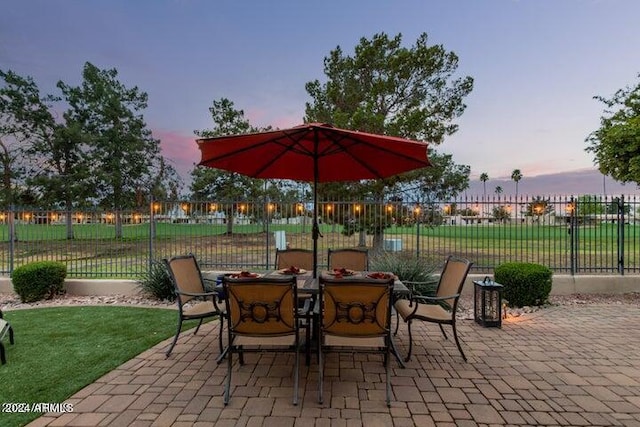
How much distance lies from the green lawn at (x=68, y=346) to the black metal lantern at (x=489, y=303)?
4195 mm

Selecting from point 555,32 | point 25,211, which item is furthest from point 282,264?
point 555,32

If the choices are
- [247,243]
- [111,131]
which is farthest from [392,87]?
[111,131]

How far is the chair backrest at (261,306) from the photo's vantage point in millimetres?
2732

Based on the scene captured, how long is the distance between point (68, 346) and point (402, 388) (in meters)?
3.66

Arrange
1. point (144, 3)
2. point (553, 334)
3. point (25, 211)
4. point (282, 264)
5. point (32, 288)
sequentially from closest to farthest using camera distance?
1. point (553, 334)
2. point (282, 264)
3. point (32, 288)
4. point (25, 211)
5. point (144, 3)

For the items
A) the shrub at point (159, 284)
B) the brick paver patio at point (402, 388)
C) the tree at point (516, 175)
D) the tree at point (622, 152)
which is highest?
the tree at point (516, 175)

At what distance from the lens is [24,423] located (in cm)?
239

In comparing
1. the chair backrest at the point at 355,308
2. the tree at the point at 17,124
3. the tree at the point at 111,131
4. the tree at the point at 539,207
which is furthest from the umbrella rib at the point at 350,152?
the tree at the point at 17,124

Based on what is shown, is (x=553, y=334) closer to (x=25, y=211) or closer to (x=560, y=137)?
(x=25, y=211)

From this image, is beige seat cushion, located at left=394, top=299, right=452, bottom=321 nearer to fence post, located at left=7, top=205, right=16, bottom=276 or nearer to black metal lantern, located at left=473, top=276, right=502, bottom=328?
black metal lantern, located at left=473, top=276, right=502, bottom=328

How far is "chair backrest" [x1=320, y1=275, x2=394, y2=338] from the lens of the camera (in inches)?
107

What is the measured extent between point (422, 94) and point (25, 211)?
1125cm

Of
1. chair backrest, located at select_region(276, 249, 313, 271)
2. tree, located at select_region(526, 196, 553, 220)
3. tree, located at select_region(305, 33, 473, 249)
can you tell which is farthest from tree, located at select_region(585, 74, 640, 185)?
chair backrest, located at select_region(276, 249, 313, 271)

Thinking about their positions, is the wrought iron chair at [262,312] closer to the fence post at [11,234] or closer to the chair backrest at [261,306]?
the chair backrest at [261,306]
